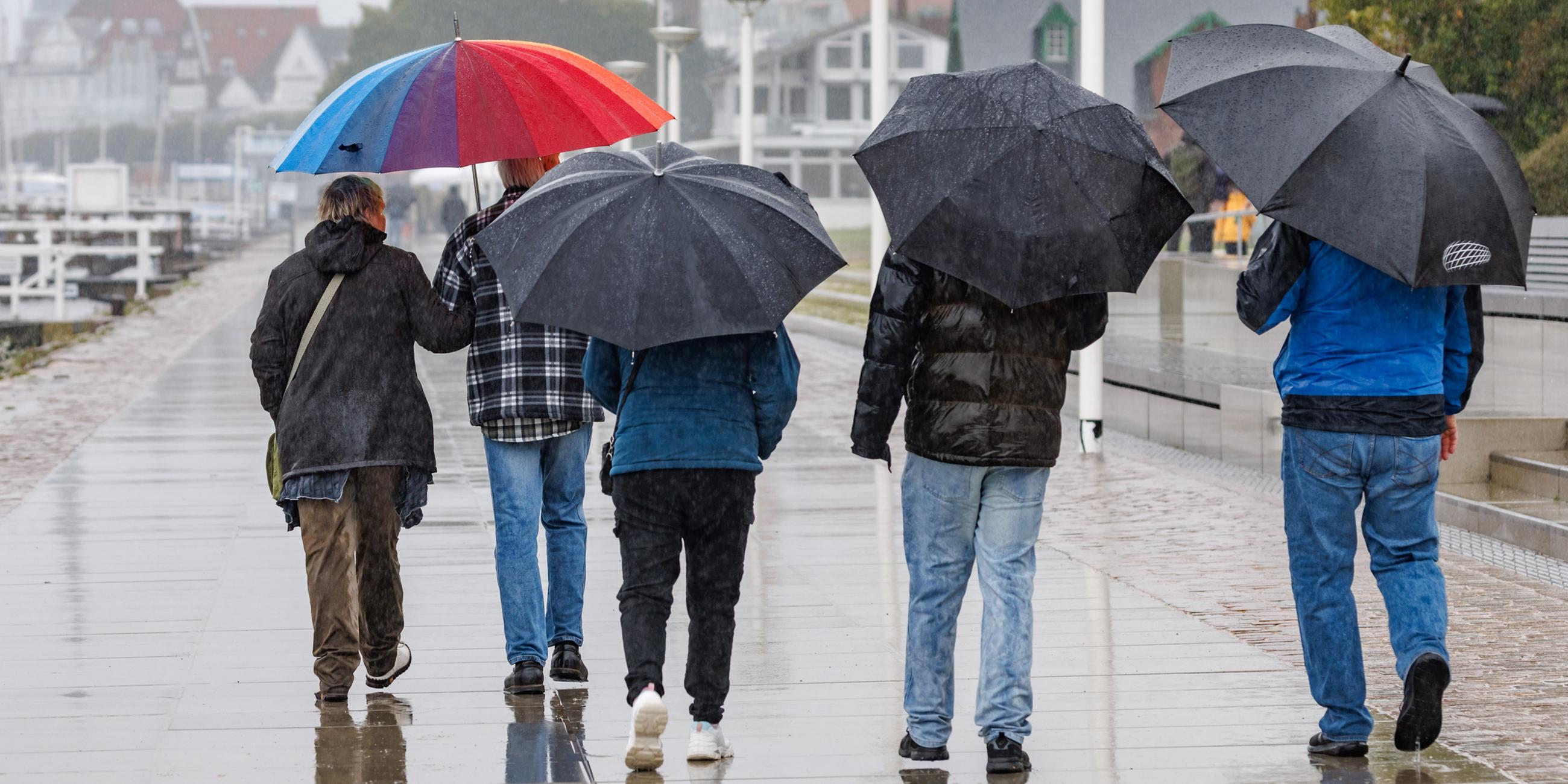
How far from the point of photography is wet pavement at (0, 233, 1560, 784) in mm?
5441

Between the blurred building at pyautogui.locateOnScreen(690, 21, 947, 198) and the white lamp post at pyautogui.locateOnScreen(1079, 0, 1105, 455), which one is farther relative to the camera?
the blurred building at pyautogui.locateOnScreen(690, 21, 947, 198)

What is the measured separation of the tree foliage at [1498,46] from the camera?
1795 cm

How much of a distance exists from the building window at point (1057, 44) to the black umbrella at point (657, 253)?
21153 millimetres

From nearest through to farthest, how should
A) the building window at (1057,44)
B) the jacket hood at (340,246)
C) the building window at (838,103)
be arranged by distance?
1. the jacket hood at (340,246)
2. the building window at (1057,44)
3. the building window at (838,103)

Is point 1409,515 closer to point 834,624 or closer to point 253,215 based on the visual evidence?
point 834,624

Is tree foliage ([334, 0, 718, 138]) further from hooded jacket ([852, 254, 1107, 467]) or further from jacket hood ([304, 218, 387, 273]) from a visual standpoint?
hooded jacket ([852, 254, 1107, 467])

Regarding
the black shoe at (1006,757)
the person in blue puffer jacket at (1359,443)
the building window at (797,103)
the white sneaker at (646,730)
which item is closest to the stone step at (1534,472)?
the person in blue puffer jacket at (1359,443)

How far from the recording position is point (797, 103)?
92688 millimetres

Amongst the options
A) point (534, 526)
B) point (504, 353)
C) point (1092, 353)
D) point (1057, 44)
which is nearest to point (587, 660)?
point (534, 526)

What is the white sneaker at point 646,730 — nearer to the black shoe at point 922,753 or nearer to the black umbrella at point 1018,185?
the black shoe at point 922,753

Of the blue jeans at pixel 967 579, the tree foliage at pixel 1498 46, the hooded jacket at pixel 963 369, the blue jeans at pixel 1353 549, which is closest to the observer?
the hooded jacket at pixel 963 369

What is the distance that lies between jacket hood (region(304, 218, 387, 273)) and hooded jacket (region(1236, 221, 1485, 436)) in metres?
2.60

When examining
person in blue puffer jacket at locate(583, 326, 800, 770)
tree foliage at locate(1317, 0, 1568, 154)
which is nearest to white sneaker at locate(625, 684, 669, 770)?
person in blue puffer jacket at locate(583, 326, 800, 770)

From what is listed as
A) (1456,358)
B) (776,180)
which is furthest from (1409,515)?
(776,180)
